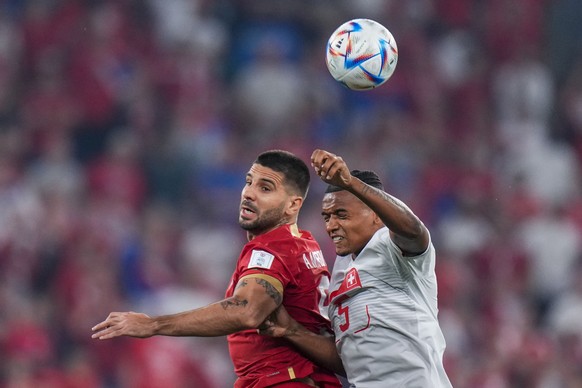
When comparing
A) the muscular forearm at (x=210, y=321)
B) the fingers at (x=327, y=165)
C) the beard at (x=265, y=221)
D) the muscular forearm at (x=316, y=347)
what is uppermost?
the fingers at (x=327, y=165)

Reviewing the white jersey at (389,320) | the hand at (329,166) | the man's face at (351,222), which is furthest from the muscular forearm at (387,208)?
the man's face at (351,222)

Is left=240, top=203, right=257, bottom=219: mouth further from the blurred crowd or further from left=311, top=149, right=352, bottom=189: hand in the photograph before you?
the blurred crowd

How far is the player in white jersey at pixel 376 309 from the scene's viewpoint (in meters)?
5.07

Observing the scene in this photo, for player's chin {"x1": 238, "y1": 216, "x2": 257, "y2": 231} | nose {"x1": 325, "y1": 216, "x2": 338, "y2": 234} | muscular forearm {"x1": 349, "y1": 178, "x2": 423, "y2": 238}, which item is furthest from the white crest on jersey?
muscular forearm {"x1": 349, "y1": 178, "x2": 423, "y2": 238}

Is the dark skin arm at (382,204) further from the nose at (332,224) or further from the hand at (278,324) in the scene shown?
the hand at (278,324)

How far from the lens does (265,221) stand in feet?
17.9

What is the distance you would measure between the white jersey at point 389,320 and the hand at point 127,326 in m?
0.94

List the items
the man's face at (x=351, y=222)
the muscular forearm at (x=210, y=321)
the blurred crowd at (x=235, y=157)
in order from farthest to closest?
the blurred crowd at (x=235, y=157) < the man's face at (x=351, y=222) < the muscular forearm at (x=210, y=321)

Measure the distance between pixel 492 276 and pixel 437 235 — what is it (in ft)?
2.14

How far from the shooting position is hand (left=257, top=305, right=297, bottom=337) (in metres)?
5.22

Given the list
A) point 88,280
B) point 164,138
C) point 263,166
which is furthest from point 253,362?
point 164,138

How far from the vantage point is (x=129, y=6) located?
39.5ft

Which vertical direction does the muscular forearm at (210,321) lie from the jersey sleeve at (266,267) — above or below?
below

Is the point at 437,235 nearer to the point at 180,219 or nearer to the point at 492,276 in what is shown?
the point at 492,276
